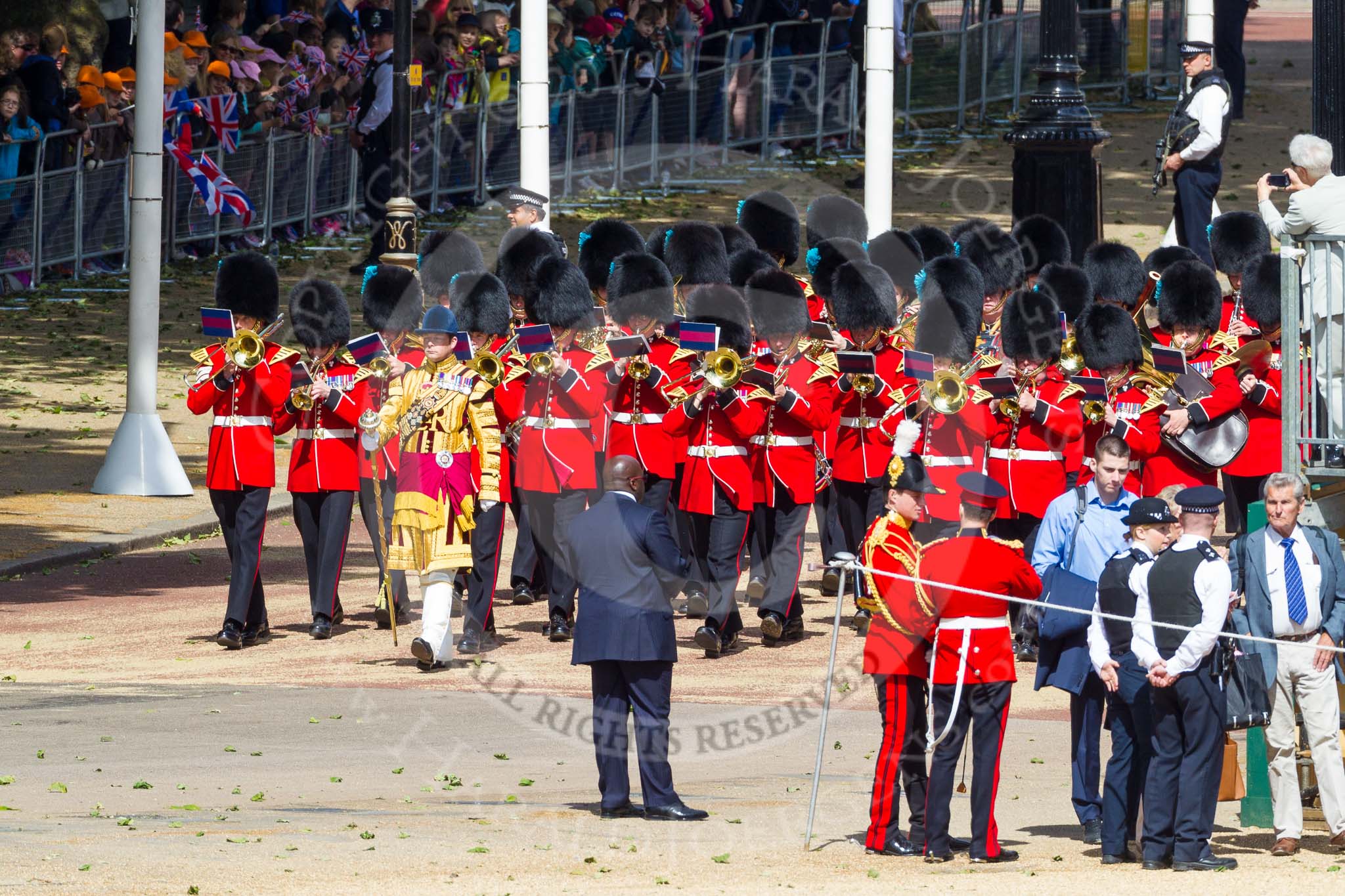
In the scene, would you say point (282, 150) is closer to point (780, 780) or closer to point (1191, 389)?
point (1191, 389)

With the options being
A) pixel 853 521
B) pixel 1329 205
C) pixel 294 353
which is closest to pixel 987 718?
pixel 1329 205

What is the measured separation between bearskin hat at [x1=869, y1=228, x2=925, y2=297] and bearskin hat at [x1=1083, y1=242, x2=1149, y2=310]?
81cm

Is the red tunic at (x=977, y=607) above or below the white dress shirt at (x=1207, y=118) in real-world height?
below

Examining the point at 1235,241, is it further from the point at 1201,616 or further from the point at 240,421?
the point at 1201,616

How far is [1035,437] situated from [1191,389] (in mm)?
710

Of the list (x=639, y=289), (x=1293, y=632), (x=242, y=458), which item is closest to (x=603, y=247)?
(x=639, y=289)

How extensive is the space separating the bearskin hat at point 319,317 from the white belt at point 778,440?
1843 millimetres

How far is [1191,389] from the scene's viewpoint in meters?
10.5

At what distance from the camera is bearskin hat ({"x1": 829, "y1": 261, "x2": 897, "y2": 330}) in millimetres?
11047

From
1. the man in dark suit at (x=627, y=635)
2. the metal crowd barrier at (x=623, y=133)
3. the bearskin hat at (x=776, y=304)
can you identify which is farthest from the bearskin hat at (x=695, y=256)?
the metal crowd barrier at (x=623, y=133)

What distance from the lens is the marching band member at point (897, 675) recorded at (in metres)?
7.62

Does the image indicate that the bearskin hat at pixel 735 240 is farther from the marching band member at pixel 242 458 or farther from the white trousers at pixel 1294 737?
the white trousers at pixel 1294 737

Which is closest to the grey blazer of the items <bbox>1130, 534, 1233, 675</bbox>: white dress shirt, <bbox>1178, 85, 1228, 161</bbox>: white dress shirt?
<bbox>1130, 534, 1233, 675</bbox>: white dress shirt

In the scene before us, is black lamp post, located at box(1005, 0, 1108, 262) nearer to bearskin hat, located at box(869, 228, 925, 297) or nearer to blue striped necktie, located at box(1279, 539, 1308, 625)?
bearskin hat, located at box(869, 228, 925, 297)
